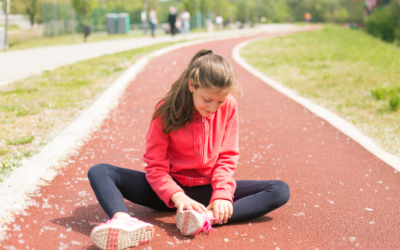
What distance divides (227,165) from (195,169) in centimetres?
26

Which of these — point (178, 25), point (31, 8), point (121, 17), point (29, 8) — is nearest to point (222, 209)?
point (178, 25)

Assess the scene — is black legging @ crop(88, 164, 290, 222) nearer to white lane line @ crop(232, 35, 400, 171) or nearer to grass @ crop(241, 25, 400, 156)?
white lane line @ crop(232, 35, 400, 171)

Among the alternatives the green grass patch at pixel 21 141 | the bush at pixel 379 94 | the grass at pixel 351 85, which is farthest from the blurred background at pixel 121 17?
the bush at pixel 379 94

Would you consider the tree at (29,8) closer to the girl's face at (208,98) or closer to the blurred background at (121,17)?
the blurred background at (121,17)

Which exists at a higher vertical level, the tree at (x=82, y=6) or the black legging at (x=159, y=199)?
the tree at (x=82, y=6)

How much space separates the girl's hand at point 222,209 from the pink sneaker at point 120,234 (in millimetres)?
500

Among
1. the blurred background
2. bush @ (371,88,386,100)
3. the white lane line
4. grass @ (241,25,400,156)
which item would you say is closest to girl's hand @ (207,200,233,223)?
the white lane line

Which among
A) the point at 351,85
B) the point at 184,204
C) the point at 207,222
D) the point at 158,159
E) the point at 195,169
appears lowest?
the point at 351,85

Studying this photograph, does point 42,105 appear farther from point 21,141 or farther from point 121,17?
point 121,17

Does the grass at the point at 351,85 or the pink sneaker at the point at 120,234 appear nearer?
the pink sneaker at the point at 120,234

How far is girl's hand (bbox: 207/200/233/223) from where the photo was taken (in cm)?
307

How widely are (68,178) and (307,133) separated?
353cm

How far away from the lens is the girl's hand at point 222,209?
3.07 metres

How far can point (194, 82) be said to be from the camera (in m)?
3.07
